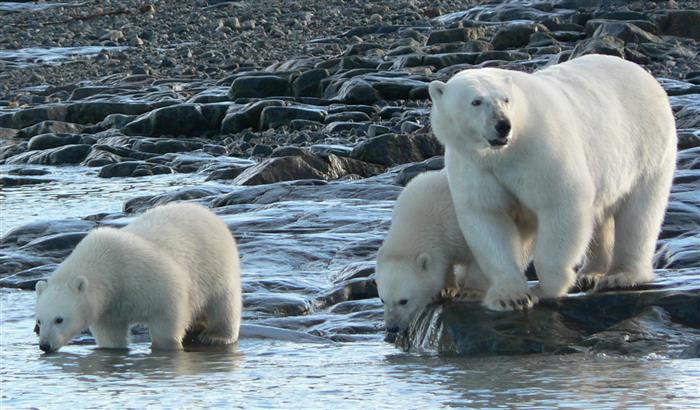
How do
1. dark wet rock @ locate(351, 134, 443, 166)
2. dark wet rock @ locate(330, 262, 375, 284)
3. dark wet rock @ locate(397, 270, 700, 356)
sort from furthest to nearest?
dark wet rock @ locate(351, 134, 443, 166)
dark wet rock @ locate(330, 262, 375, 284)
dark wet rock @ locate(397, 270, 700, 356)

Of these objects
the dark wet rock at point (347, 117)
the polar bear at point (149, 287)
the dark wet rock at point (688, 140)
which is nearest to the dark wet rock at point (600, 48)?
the dark wet rock at point (347, 117)

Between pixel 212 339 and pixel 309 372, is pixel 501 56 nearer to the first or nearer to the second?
pixel 212 339

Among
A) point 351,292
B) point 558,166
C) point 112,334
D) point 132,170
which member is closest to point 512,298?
point 558,166

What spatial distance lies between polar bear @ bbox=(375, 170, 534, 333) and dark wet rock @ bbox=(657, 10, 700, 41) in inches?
684

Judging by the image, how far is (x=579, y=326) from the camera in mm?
6445

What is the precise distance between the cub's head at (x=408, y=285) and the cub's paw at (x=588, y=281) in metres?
0.74

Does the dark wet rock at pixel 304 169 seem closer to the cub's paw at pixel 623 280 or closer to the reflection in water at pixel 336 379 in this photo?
the reflection in water at pixel 336 379

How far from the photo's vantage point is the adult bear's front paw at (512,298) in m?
6.56

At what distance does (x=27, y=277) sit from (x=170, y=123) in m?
9.92

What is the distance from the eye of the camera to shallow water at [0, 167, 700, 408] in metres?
5.02

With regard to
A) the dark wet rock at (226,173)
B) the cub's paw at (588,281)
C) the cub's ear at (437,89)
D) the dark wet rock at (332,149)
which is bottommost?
the dark wet rock at (226,173)

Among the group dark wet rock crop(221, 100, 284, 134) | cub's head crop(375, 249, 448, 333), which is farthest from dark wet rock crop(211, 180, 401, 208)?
dark wet rock crop(221, 100, 284, 134)

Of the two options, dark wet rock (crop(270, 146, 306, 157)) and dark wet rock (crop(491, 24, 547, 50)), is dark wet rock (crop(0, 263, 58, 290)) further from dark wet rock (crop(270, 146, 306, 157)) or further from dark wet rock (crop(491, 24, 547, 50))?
dark wet rock (crop(491, 24, 547, 50))

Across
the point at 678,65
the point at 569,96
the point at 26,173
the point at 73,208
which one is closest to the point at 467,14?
the point at 678,65
